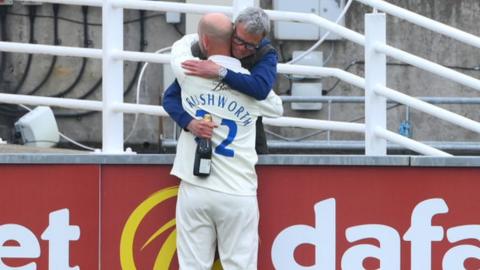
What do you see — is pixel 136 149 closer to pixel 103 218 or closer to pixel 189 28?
pixel 189 28

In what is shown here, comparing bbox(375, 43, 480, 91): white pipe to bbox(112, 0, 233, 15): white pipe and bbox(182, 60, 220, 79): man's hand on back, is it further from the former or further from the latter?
bbox(182, 60, 220, 79): man's hand on back

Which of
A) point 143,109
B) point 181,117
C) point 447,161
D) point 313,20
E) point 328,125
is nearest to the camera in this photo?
point 181,117

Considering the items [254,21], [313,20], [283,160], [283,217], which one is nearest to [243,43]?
[254,21]

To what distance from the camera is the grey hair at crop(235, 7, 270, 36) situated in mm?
5926

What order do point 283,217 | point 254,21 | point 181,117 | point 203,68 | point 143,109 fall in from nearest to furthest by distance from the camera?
point 254,21
point 203,68
point 181,117
point 283,217
point 143,109

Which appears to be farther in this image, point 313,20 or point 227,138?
point 313,20

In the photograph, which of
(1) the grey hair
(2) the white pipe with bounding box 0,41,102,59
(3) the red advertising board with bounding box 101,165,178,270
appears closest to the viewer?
(1) the grey hair

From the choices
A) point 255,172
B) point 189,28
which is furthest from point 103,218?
point 189,28

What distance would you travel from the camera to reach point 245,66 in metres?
6.17

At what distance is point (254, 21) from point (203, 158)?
718 millimetres

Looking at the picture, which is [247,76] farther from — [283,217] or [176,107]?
[283,217]

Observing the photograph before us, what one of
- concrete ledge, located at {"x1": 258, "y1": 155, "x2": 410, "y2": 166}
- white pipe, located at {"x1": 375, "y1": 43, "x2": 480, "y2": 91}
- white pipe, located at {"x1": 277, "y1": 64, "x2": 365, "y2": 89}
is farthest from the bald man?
white pipe, located at {"x1": 375, "y1": 43, "x2": 480, "y2": 91}

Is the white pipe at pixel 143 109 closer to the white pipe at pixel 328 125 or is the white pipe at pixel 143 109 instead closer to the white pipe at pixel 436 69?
the white pipe at pixel 328 125

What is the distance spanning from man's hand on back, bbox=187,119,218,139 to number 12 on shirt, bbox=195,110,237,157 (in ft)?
0.22
